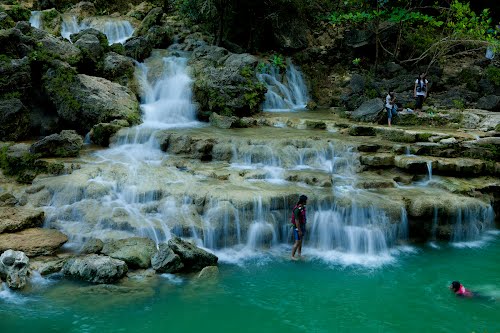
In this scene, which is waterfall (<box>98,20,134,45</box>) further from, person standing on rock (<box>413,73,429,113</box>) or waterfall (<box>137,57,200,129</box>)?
person standing on rock (<box>413,73,429,113</box>)

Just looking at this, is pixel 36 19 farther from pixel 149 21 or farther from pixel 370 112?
pixel 370 112

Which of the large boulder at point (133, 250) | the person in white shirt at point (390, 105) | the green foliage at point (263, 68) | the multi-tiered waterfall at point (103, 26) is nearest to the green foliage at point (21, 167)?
the large boulder at point (133, 250)

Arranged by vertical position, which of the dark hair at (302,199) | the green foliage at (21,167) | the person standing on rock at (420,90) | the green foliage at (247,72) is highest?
the green foliage at (247,72)

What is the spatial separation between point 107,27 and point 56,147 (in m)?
14.3

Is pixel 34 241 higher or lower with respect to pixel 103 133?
lower

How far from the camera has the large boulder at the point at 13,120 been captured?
50.1 feet

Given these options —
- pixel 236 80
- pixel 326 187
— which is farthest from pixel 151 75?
pixel 326 187

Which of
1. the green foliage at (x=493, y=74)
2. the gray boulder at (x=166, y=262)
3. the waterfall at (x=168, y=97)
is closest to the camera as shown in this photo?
the gray boulder at (x=166, y=262)

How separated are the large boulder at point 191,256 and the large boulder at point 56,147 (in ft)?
21.1

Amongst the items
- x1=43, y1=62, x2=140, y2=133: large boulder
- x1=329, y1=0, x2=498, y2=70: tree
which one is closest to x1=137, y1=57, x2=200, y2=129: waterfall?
x1=43, y1=62, x2=140, y2=133: large boulder

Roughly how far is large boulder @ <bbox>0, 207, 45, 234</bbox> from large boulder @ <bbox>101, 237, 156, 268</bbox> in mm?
2156

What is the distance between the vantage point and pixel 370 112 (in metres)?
18.7

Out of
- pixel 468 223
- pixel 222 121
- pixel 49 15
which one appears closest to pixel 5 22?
pixel 49 15

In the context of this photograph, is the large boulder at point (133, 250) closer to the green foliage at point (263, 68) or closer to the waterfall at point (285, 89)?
the waterfall at point (285, 89)
